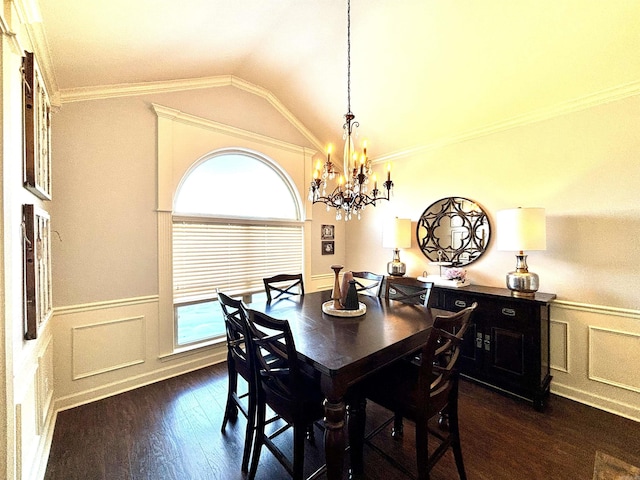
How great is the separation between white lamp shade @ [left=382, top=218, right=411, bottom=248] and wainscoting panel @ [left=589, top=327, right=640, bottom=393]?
1.87 metres

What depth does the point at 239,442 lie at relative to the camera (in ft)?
6.32

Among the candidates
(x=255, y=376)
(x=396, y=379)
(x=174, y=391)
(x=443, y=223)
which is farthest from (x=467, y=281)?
(x=174, y=391)

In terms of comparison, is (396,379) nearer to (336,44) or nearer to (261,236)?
(261,236)

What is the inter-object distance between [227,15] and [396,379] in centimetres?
298

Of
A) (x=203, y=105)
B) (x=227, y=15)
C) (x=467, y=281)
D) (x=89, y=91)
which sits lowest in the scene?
(x=467, y=281)

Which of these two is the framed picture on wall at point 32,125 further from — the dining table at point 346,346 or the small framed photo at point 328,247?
the small framed photo at point 328,247

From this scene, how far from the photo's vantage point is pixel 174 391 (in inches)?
102

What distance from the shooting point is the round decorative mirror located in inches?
120

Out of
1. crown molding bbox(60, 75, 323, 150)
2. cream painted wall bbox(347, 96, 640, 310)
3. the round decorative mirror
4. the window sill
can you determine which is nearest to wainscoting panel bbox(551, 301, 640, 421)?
cream painted wall bbox(347, 96, 640, 310)

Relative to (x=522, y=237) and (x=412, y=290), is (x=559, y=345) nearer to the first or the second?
(x=522, y=237)

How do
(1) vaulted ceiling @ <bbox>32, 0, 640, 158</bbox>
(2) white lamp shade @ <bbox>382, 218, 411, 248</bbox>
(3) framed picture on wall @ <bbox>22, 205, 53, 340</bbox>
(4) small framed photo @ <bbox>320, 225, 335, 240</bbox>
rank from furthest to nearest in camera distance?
(4) small framed photo @ <bbox>320, 225, 335, 240</bbox>, (2) white lamp shade @ <bbox>382, 218, 411, 248</bbox>, (1) vaulted ceiling @ <bbox>32, 0, 640, 158</bbox>, (3) framed picture on wall @ <bbox>22, 205, 53, 340</bbox>

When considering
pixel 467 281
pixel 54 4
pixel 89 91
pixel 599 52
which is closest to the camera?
pixel 54 4

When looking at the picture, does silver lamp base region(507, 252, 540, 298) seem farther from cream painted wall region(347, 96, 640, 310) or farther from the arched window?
the arched window

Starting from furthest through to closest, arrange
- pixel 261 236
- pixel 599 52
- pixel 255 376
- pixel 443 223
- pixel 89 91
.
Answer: pixel 261 236 → pixel 443 223 → pixel 89 91 → pixel 599 52 → pixel 255 376
